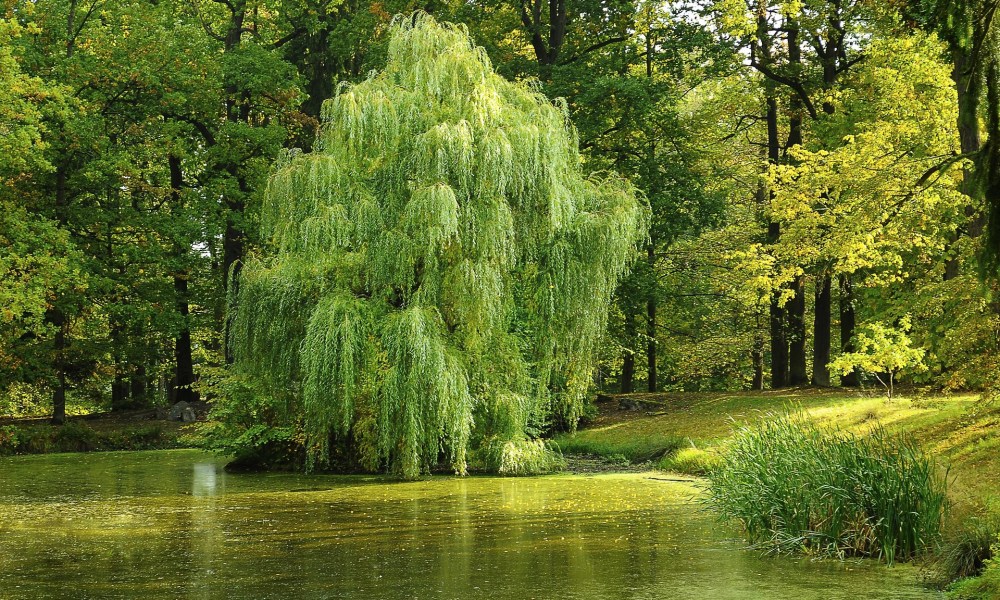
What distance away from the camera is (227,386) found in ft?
57.6

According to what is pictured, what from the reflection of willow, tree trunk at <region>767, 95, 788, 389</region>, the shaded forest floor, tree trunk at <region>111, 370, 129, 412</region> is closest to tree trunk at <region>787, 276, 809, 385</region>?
tree trunk at <region>767, 95, 788, 389</region>

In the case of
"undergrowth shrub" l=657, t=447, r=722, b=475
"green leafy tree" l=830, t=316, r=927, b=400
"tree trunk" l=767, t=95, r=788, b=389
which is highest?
"tree trunk" l=767, t=95, r=788, b=389

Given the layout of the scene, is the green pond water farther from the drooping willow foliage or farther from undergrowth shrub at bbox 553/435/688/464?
undergrowth shrub at bbox 553/435/688/464

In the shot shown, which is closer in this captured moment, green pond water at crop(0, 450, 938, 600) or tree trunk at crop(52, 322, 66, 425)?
green pond water at crop(0, 450, 938, 600)

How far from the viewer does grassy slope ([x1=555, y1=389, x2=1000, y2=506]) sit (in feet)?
37.8

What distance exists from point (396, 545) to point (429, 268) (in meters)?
6.65

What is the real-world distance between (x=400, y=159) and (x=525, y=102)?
277 centimetres

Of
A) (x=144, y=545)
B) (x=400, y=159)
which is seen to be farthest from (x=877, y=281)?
(x=144, y=545)

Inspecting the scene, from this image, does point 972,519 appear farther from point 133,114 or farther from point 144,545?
point 133,114

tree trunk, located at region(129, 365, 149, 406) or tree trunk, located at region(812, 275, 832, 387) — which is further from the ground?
tree trunk, located at region(812, 275, 832, 387)

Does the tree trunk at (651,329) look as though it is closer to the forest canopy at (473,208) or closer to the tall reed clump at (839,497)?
the forest canopy at (473,208)

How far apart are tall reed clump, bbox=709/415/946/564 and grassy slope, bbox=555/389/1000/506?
0.58 m

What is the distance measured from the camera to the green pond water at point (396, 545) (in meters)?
7.64

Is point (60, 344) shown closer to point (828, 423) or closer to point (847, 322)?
point (828, 423)
